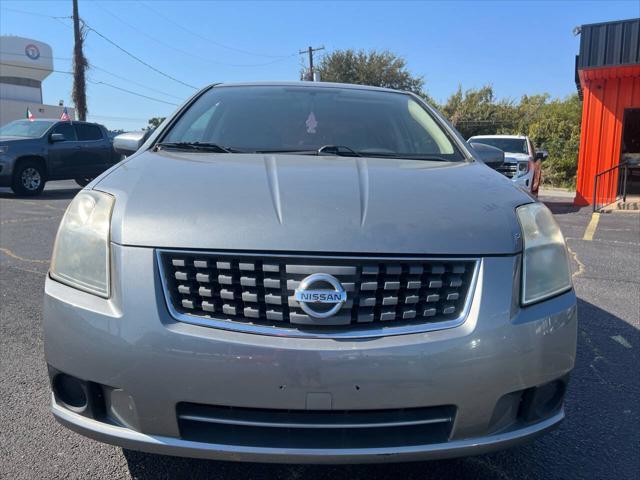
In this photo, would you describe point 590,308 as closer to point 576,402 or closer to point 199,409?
point 576,402

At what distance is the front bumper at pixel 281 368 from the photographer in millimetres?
1621

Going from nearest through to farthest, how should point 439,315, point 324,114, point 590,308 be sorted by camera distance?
point 439,315, point 324,114, point 590,308

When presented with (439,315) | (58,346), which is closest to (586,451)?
(439,315)

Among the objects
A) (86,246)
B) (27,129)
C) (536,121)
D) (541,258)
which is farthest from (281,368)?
(536,121)

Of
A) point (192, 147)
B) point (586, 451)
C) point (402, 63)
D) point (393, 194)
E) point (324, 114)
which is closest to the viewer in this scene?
point (393, 194)

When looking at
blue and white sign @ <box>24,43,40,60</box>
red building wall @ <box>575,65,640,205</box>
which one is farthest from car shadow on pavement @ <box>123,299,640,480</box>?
blue and white sign @ <box>24,43,40,60</box>

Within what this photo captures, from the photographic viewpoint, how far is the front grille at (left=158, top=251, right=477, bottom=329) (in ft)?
5.55

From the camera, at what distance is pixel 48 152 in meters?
12.1

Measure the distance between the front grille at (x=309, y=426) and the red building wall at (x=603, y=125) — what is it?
45.3 feet

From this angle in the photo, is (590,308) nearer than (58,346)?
No

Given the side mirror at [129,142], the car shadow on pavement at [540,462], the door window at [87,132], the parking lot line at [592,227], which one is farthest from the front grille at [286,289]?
the door window at [87,132]

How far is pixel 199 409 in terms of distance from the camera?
169 centimetres

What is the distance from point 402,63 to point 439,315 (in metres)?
41.0

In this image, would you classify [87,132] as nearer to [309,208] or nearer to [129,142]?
[129,142]
